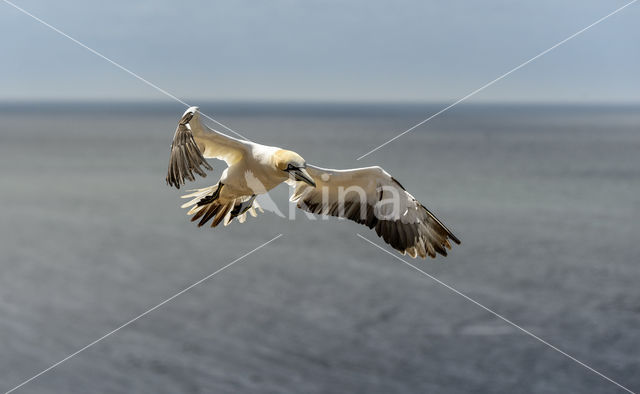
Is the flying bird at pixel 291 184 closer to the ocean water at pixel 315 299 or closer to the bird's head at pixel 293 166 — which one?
the bird's head at pixel 293 166

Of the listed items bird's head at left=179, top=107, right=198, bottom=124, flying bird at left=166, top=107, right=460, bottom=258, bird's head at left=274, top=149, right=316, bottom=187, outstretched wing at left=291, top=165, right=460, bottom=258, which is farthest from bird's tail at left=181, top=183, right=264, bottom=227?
outstretched wing at left=291, top=165, right=460, bottom=258

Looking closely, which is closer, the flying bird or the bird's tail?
the flying bird

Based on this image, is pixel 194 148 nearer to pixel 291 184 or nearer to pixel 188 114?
pixel 188 114

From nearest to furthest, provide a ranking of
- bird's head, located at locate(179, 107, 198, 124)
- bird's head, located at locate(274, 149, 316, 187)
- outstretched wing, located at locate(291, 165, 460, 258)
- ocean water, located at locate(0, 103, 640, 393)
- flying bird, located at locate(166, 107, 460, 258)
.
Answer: bird's head, located at locate(274, 149, 316, 187), flying bird, located at locate(166, 107, 460, 258), bird's head, located at locate(179, 107, 198, 124), outstretched wing, located at locate(291, 165, 460, 258), ocean water, located at locate(0, 103, 640, 393)

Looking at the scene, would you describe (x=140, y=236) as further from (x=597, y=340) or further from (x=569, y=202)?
(x=569, y=202)

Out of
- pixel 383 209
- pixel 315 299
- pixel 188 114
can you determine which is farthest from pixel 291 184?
pixel 315 299

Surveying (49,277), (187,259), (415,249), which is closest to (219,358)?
(187,259)

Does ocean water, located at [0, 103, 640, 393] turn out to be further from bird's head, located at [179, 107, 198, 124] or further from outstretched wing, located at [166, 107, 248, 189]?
bird's head, located at [179, 107, 198, 124]
